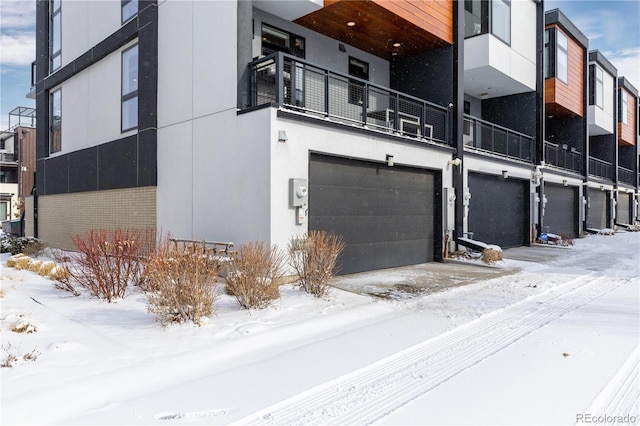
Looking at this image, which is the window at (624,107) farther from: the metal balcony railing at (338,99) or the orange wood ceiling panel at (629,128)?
Answer: the metal balcony railing at (338,99)

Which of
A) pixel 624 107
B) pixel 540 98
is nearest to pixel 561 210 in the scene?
pixel 540 98

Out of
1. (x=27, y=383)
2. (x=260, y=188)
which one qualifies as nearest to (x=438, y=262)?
(x=260, y=188)

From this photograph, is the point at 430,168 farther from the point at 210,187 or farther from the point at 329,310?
the point at 329,310

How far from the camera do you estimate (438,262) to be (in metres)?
11.6

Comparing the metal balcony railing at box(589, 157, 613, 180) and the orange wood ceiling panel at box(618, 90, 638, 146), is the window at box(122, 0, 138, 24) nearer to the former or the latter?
the metal balcony railing at box(589, 157, 613, 180)

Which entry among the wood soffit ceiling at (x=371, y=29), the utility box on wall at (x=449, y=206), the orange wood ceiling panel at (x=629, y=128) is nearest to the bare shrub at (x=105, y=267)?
the wood soffit ceiling at (x=371, y=29)

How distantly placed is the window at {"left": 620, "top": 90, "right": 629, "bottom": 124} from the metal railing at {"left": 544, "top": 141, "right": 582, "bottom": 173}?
9005 millimetres

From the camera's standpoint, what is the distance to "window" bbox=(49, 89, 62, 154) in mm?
14984

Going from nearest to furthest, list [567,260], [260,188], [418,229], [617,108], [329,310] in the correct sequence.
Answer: [329,310] → [260,188] → [418,229] → [567,260] → [617,108]

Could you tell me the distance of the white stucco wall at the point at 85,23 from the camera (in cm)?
1247

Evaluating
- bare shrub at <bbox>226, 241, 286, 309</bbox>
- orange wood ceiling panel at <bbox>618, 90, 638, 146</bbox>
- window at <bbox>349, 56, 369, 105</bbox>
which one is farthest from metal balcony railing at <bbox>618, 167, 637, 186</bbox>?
bare shrub at <bbox>226, 241, 286, 309</bbox>

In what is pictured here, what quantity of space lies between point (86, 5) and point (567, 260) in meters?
16.9

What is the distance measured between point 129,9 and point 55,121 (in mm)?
6136

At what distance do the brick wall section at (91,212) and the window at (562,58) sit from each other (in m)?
17.8
